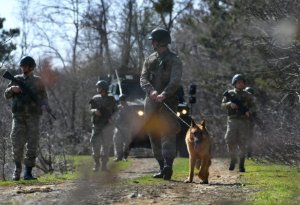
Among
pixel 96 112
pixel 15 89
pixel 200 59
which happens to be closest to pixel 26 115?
pixel 15 89

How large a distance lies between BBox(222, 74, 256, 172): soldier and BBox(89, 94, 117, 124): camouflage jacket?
2523mm

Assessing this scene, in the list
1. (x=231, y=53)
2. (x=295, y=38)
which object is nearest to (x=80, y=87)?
(x=231, y=53)

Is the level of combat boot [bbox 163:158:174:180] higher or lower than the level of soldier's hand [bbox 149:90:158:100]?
lower

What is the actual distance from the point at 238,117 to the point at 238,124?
14 cm

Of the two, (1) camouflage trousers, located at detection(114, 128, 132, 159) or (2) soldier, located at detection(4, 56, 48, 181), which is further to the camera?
(1) camouflage trousers, located at detection(114, 128, 132, 159)

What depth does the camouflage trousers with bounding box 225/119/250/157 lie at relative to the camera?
42.9 ft

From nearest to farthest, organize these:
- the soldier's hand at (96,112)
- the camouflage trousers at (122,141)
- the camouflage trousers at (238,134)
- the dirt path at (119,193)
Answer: the dirt path at (119,193), the camouflage trousers at (238,134), the soldier's hand at (96,112), the camouflage trousers at (122,141)

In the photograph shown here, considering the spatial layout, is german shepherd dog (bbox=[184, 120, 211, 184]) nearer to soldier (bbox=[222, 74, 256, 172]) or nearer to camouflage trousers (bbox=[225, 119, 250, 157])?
soldier (bbox=[222, 74, 256, 172])

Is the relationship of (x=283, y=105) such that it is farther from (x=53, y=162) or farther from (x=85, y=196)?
(x=85, y=196)

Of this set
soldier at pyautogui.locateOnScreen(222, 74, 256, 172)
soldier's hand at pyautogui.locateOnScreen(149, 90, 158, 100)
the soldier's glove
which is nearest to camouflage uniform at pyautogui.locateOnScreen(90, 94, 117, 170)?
soldier at pyautogui.locateOnScreen(222, 74, 256, 172)

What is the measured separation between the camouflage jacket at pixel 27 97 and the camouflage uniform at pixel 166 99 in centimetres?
174

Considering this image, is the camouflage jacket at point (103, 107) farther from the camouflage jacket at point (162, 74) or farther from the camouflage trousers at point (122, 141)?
the camouflage trousers at point (122, 141)

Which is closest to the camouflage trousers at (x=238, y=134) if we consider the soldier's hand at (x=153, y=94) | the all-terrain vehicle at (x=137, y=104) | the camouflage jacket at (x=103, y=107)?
the camouflage jacket at (x=103, y=107)

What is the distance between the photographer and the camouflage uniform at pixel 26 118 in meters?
10.4
